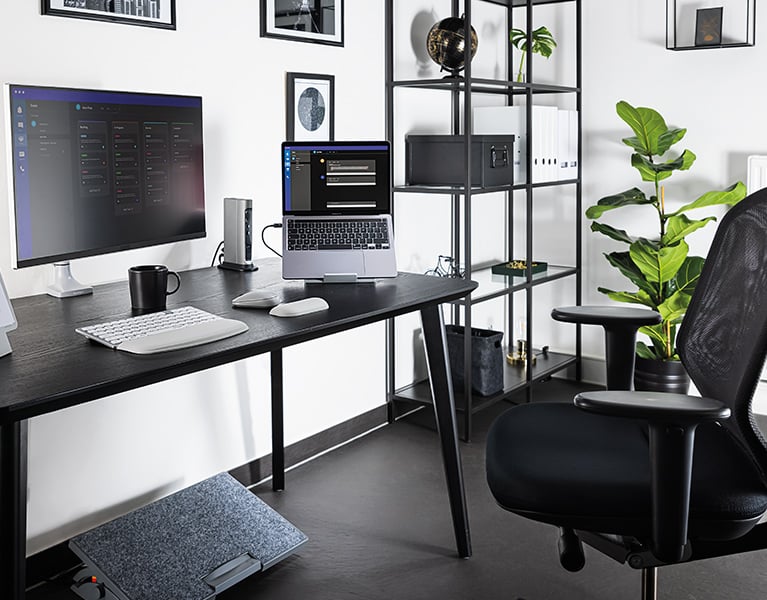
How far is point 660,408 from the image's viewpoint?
4.66 feet

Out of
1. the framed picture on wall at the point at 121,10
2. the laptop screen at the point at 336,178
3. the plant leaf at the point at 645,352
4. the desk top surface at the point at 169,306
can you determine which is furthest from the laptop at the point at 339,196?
the plant leaf at the point at 645,352

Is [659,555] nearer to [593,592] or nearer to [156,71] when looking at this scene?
[593,592]

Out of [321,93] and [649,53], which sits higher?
[649,53]

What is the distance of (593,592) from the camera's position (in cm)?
231

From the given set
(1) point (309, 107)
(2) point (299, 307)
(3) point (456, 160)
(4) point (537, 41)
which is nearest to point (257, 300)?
(2) point (299, 307)

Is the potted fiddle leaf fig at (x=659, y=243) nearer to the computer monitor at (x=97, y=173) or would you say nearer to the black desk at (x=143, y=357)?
the black desk at (x=143, y=357)

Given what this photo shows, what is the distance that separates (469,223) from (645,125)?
2.93 ft

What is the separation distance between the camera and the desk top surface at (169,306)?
4.80 feet

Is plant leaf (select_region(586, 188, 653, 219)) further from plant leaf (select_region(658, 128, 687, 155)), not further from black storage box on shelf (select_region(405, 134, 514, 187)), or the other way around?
black storage box on shelf (select_region(405, 134, 514, 187))

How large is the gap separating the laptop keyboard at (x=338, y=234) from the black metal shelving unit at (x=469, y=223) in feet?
3.01

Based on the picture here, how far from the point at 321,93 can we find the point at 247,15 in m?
0.41

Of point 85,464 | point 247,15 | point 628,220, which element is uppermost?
→ point 247,15

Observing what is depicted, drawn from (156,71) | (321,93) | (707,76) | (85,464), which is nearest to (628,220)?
(707,76)

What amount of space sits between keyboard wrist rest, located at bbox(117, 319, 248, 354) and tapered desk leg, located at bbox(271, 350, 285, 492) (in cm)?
109
